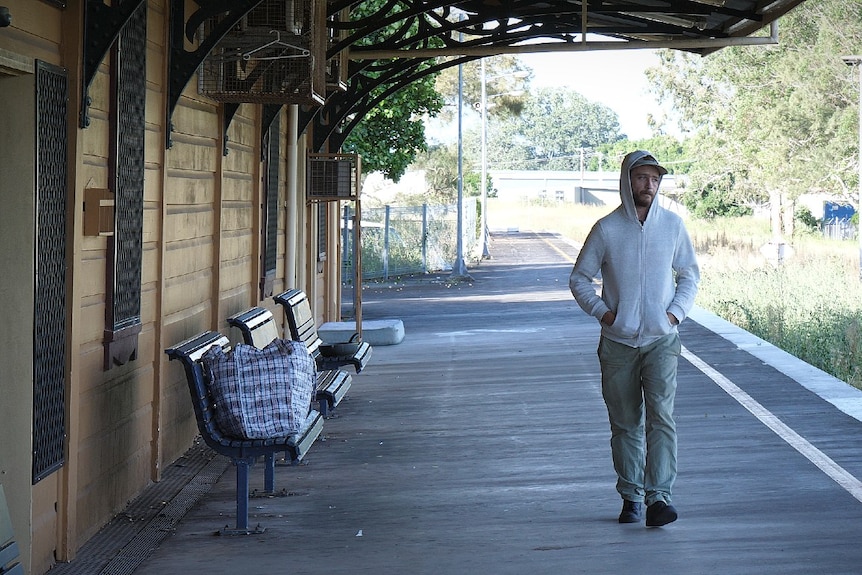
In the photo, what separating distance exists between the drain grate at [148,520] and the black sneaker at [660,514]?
2.50m

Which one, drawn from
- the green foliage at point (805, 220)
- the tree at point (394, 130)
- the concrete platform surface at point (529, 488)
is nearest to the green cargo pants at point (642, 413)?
the concrete platform surface at point (529, 488)

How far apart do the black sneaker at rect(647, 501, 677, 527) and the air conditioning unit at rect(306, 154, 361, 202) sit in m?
7.69

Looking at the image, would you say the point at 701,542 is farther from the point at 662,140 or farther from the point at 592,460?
the point at 662,140

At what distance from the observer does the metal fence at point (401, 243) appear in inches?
1116

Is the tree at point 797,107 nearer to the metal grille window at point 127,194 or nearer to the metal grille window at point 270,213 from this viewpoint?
the metal grille window at point 270,213

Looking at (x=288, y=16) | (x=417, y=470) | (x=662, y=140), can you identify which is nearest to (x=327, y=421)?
(x=417, y=470)

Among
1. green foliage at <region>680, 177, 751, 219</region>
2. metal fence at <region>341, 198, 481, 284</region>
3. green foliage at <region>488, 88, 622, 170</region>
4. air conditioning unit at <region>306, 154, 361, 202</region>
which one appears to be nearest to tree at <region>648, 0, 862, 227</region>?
metal fence at <region>341, 198, 481, 284</region>

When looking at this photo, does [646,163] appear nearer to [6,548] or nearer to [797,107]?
[6,548]

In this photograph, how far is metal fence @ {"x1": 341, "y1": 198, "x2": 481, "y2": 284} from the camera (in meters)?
28.4

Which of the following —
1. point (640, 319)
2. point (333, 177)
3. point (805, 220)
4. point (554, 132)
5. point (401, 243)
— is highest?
point (554, 132)

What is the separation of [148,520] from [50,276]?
1806mm

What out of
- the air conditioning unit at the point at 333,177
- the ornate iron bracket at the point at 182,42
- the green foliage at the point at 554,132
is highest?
the green foliage at the point at 554,132

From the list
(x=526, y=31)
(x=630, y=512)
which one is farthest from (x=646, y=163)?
(x=526, y=31)

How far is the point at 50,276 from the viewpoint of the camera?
5680 millimetres
